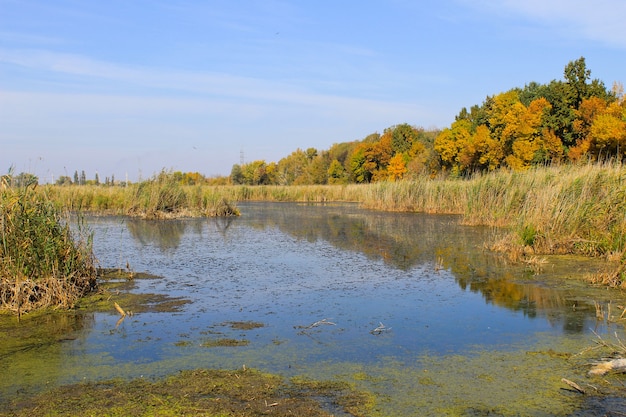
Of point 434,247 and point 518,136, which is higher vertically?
point 518,136

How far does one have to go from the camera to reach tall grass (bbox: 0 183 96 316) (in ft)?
20.8

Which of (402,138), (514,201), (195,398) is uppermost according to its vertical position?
(402,138)

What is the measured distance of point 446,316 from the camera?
245 inches

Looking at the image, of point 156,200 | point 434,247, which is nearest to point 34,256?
point 434,247

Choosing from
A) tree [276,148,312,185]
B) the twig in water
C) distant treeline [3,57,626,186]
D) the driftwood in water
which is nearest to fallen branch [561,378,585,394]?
the driftwood in water

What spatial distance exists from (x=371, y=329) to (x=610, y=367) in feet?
7.32

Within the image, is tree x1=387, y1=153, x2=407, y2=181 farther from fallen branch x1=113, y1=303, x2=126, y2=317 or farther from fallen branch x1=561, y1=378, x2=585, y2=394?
fallen branch x1=561, y1=378, x2=585, y2=394

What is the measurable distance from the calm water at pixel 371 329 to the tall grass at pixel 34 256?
0.48m

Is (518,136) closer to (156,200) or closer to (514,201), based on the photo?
(514,201)

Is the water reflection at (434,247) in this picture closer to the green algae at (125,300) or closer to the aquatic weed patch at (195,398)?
the aquatic weed patch at (195,398)

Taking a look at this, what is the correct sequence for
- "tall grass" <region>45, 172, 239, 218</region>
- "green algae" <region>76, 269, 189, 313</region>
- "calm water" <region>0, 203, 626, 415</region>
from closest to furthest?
"calm water" <region>0, 203, 626, 415</region>
"green algae" <region>76, 269, 189, 313</region>
"tall grass" <region>45, 172, 239, 218</region>

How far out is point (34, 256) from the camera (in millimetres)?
6492

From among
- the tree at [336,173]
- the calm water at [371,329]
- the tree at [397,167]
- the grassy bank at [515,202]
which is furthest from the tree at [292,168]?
the calm water at [371,329]

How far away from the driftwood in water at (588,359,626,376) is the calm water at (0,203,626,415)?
0.41 ft
